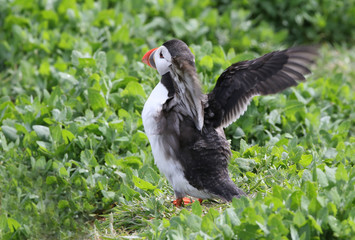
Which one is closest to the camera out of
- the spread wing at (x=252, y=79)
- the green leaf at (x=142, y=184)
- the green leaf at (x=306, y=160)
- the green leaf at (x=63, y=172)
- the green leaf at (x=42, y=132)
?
the spread wing at (x=252, y=79)

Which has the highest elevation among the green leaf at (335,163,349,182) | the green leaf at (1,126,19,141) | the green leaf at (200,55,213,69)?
the green leaf at (200,55,213,69)

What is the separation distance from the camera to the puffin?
3895 millimetres

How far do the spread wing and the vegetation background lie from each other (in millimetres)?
540

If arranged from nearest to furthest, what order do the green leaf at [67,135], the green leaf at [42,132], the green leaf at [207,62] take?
the green leaf at [67,135] < the green leaf at [42,132] < the green leaf at [207,62]

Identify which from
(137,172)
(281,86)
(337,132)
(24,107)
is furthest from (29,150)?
(337,132)

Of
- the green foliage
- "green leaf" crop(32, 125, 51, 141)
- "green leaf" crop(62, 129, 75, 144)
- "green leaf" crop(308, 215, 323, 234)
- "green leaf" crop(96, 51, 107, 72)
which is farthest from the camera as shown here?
the green foliage

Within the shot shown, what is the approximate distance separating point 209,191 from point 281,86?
945 millimetres

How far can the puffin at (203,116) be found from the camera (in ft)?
12.8

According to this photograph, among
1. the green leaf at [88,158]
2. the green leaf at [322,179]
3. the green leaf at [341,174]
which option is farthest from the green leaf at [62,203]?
the green leaf at [341,174]

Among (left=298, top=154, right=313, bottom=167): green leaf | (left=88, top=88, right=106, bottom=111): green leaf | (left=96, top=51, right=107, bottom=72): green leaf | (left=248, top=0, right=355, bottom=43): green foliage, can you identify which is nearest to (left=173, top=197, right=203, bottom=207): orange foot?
(left=298, top=154, right=313, bottom=167): green leaf

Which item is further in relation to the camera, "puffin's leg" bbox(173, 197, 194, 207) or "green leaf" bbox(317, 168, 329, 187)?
"puffin's leg" bbox(173, 197, 194, 207)

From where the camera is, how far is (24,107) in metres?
5.36

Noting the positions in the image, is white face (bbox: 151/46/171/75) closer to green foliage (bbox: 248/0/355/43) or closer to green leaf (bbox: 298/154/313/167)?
green leaf (bbox: 298/154/313/167)

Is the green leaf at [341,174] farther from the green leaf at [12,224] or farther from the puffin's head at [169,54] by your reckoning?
the green leaf at [12,224]
